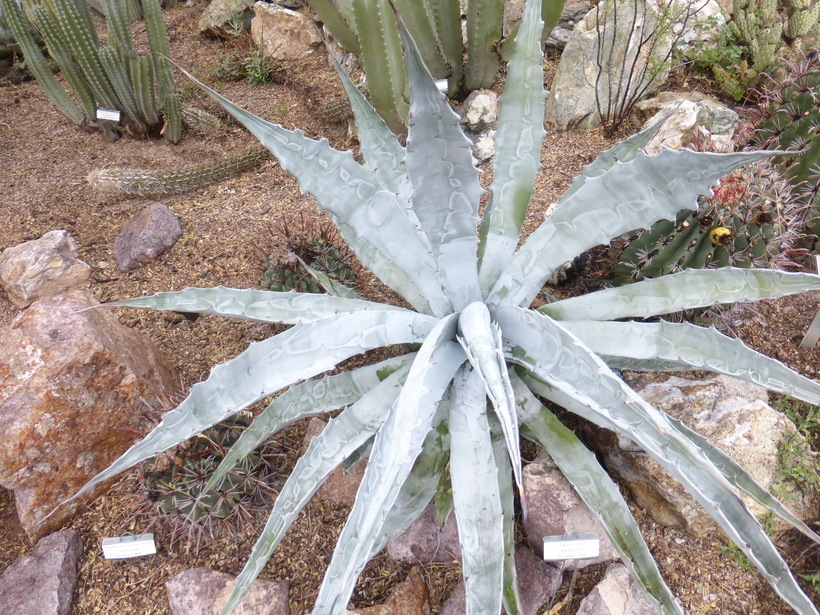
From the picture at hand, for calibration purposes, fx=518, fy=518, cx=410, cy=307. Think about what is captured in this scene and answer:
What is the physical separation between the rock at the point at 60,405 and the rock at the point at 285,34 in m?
3.49

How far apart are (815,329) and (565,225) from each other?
4.80 feet

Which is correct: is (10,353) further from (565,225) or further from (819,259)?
(819,259)

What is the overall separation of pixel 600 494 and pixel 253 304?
115 centimetres

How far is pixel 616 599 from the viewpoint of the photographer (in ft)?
5.48

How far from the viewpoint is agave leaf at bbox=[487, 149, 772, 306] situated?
1.21 m

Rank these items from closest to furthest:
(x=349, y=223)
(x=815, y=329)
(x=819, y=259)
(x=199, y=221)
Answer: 1. (x=349, y=223)
2. (x=819, y=259)
3. (x=815, y=329)
4. (x=199, y=221)

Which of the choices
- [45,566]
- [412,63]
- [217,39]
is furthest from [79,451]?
[217,39]

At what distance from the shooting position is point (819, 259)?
5.89 ft

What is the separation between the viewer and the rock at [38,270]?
9.36 ft

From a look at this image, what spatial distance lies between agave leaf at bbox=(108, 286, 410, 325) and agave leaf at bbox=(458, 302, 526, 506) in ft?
0.91

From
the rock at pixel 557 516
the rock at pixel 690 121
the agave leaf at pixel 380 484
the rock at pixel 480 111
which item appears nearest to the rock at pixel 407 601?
the rock at pixel 557 516

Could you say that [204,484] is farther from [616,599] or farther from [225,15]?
[225,15]

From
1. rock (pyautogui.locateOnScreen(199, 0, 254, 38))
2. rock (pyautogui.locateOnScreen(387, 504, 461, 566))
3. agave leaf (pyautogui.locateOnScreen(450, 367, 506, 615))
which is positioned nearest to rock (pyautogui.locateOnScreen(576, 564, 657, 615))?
rock (pyautogui.locateOnScreen(387, 504, 461, 566))

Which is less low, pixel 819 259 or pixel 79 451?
pixel 819 259
